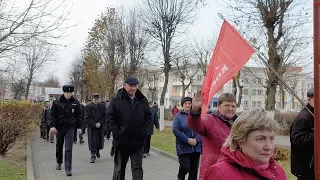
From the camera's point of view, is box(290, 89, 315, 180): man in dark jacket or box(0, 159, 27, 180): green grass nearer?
box(290, 89, 315, 180): man in dark jacket

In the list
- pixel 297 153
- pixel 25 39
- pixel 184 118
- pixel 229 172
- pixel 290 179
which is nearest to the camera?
pixel 229 172

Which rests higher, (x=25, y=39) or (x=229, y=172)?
(x=25, y=39)

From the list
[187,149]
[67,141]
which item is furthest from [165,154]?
[187,149]

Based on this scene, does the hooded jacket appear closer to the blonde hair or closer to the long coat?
the blonde hair

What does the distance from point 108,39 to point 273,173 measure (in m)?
27.7

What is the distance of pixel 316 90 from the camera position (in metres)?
2.60

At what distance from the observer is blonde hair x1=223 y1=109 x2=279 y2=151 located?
2480 millimetres

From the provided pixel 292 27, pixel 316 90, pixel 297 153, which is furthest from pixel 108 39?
pixel 316 90

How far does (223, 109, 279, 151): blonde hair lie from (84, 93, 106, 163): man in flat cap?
8.88 meters

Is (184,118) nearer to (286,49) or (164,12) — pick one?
(286,49)

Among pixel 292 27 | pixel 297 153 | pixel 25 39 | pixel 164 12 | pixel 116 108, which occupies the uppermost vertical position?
pixel 164 12

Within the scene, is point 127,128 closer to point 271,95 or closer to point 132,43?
point 271,95

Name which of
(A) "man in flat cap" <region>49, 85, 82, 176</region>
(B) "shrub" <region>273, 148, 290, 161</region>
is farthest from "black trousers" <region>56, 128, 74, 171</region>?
(B) "shrub" <region>273, 148, 290, 161</region>

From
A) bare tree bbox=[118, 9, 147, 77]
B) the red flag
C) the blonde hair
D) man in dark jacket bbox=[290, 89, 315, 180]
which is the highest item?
bare tree bbox=[118, 9, 147, 77]
